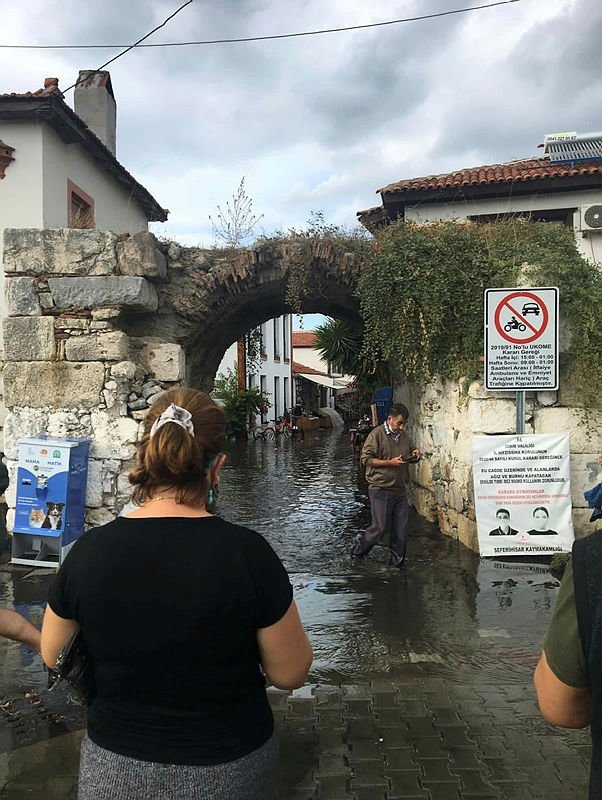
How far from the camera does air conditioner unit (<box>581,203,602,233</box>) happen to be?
14.2m

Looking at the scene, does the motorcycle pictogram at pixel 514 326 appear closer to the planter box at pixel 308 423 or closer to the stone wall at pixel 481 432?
the stone wall at pixel 481 432

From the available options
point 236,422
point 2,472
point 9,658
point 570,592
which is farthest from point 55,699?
point 236,422

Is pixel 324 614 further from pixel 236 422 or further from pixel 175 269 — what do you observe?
pixel 236 422

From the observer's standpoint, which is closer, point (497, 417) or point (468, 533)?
point (497, 417)

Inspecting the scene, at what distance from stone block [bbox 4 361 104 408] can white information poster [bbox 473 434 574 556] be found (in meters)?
4.05

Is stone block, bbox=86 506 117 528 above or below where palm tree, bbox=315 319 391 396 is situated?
below

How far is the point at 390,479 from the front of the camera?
690cm

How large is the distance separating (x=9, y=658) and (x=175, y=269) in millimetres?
4709

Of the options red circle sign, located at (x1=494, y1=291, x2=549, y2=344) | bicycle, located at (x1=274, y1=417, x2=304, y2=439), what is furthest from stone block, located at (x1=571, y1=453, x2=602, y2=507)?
bicycle, located at (x1=274, y1=417, x2=304, y2=439)

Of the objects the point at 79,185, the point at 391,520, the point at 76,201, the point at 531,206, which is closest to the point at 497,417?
the point at 391,520

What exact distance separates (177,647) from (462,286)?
6.28 meters

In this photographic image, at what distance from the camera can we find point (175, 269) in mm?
8211

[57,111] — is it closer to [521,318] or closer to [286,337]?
[521,318]

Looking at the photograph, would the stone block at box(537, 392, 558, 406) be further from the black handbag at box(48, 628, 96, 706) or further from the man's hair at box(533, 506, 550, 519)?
the black handbag at box(48, 628, 96, 706)
